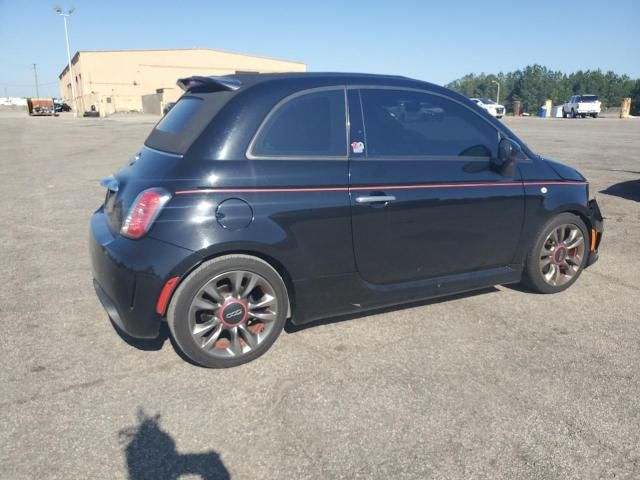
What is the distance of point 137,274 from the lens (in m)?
2.91

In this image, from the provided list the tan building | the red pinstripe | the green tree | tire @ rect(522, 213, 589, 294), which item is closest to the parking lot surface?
tire @ rect(522, 213, 589, 294)

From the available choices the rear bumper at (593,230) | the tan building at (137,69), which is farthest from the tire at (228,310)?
the tan building at (137,69)

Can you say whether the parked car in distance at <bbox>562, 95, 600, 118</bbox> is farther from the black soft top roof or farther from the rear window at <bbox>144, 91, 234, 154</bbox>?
the rear window at <bbox>144, 91, 234, 154</bbox>

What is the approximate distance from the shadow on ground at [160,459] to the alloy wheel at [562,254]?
3112 mm

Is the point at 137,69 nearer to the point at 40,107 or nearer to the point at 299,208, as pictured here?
the point at 40,107

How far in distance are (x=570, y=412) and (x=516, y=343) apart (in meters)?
0.79

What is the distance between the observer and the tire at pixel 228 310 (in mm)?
3004

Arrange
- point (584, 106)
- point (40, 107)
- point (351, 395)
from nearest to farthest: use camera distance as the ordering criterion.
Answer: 1. point (351, 395)
2. point (584, 106)
3. point (40, 107)

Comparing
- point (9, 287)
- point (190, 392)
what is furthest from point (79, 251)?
point (190, 392)

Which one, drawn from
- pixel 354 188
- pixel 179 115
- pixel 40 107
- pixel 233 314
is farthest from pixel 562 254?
pixel 40 107

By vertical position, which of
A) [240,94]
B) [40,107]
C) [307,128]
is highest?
[40,107]

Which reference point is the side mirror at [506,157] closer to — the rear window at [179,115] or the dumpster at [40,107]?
the rear window at [179,115]

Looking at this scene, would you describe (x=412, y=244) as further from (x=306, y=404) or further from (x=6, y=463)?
(x=6, y=463)

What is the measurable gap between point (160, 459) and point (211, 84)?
2.25 m
